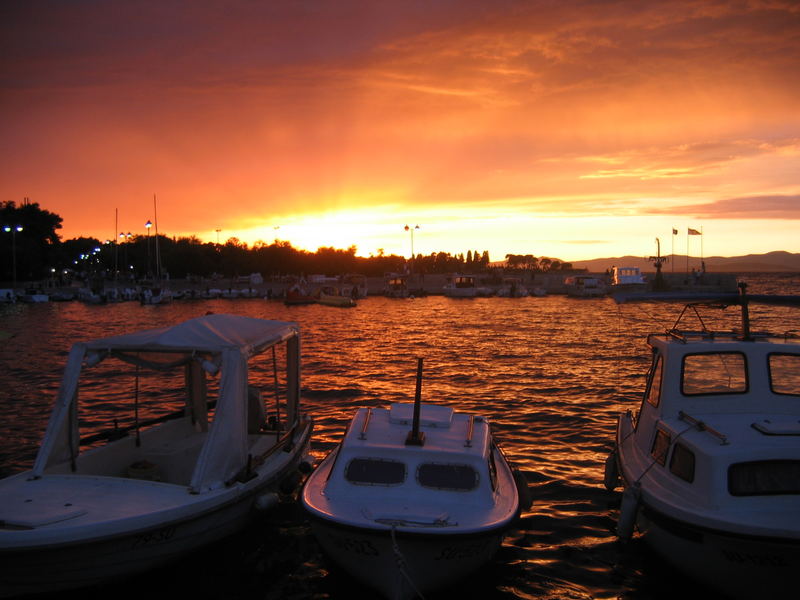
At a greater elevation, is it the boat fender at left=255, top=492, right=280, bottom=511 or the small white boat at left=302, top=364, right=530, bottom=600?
the small white boat at left=302, top=364, right=530, bottom=600

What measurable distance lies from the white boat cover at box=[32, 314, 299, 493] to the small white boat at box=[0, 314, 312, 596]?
0.06 feet

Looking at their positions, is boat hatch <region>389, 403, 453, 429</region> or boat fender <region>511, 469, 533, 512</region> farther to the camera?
boat hatch <region>389, 403, 453, 429</region>

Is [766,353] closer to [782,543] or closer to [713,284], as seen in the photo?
[782,543]

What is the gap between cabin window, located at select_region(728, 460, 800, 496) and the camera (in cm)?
772

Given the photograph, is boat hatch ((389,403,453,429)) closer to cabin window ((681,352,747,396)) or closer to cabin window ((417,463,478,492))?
cabin window ((417,463,478,492))

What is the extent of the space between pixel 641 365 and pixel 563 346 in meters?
8.88

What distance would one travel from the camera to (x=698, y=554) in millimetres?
7973

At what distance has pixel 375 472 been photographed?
9.02 m

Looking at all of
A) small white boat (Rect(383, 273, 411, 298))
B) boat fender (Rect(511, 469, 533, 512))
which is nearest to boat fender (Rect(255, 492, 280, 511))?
boat fender (Rect(511, 469, 533, 512))

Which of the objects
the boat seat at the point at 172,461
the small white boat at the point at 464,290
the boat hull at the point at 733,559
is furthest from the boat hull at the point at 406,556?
the small white boat at the point at 464,290

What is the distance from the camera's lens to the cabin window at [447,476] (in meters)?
8.79

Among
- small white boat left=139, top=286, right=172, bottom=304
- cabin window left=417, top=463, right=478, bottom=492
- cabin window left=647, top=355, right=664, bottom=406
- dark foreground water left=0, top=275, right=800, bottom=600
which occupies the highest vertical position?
small white boat left=139, top=286, right=172, bottom=304

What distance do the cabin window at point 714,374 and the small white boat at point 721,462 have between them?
0.02 meters

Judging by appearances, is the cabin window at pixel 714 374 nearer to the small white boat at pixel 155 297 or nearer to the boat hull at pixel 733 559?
the boat hull at pixel 733 559
